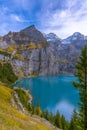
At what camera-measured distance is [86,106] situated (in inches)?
1141

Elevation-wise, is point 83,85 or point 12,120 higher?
point 83,85

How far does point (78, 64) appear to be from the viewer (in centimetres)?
2931

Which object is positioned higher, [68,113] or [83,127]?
[83,127]

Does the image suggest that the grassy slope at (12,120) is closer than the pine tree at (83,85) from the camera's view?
Yes

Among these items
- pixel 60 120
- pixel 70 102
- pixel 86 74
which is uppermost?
pixel 86 74

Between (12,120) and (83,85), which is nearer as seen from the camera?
(12,120)

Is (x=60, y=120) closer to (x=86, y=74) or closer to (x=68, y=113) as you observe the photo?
(x=68, y=113)

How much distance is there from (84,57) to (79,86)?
14.1 ft

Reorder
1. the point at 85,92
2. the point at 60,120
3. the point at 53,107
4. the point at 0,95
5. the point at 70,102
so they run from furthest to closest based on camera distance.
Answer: the point at 70,102, the point at 53,107, the point at 60,120, the point at 0,95, the point at 85,92

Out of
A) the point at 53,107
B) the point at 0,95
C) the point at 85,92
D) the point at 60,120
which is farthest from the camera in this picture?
the point at 53,107

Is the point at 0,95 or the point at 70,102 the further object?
the point at 70,102

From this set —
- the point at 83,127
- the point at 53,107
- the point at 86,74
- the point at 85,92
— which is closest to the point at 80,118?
the point at 83,127

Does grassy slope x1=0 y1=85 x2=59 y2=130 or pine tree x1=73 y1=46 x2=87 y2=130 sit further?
pine tree x1=73 y1=46 x2=87 y2=130

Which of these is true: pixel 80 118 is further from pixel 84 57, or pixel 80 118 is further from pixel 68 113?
pixel 68 113
